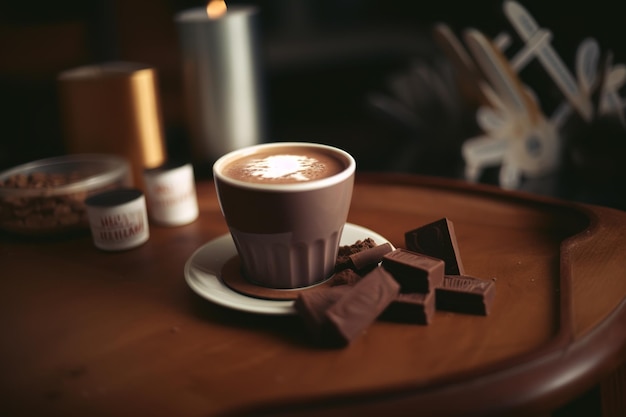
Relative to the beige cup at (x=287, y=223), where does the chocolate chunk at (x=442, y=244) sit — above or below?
below

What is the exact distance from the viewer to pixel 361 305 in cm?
66

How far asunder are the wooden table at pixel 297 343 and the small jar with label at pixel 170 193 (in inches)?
Result: 3.6

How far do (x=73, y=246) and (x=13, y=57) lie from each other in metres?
1.60

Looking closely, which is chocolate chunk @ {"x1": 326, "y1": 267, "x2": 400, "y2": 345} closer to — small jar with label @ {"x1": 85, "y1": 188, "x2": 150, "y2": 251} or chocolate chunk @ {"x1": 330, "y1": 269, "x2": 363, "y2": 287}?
chocolate chunk @ {"x1": 330, "y1": 269, "x2": 363, "y2": 287}

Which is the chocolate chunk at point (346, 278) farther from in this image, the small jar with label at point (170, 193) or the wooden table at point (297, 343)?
the small jar with label at point (170, 193)

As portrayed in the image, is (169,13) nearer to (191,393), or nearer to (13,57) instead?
(13,57)

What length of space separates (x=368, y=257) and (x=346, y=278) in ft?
0.13

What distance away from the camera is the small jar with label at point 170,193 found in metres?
1.00

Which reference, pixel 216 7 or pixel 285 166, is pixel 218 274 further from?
pixel 216 7

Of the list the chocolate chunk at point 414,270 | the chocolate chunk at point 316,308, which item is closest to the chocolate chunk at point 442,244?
the chocolate chunk at point 414,270

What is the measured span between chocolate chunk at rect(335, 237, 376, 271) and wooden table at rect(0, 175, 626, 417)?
0.09 metres

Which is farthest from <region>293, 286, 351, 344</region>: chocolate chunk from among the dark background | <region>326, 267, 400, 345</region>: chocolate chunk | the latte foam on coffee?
the dark background

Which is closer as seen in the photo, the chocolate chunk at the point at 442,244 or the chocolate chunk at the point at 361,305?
the chocolate chunk at the point at 361,305

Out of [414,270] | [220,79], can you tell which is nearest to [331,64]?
[220,79]
